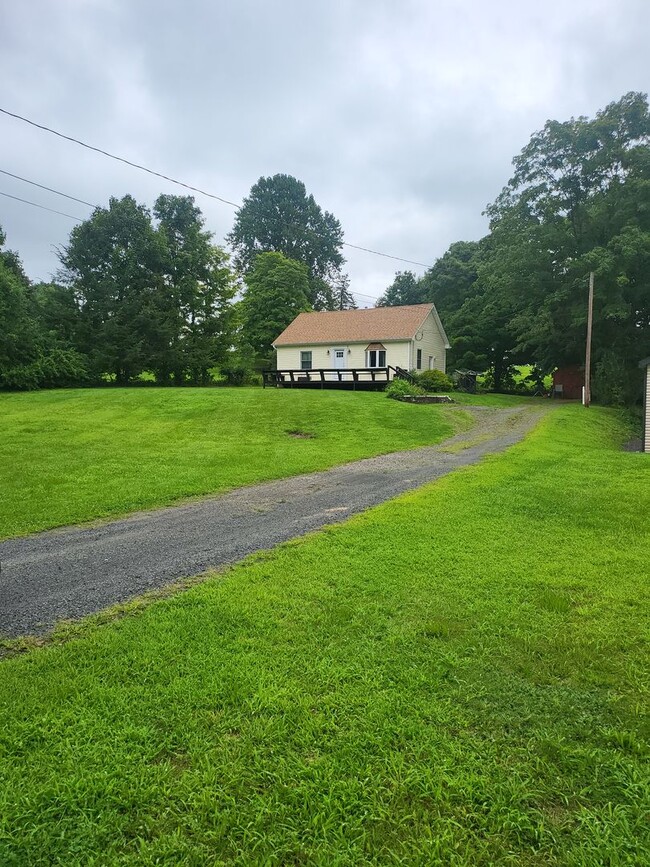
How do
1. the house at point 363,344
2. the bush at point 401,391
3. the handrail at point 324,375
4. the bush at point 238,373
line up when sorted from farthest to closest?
the bush at point 238,373 → the house at point 363,344 → the handrail at point 324,375 → the bush at point 401,391

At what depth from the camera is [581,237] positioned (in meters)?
27.8

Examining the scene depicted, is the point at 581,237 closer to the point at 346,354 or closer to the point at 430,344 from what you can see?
the point at 430,344

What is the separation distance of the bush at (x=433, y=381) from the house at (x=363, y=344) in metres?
1.70

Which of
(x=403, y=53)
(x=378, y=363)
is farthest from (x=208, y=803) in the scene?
(x=378, y=363)

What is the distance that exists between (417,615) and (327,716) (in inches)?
49.1

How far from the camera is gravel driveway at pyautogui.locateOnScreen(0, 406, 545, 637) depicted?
3.89 m

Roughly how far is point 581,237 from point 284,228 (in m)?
45.9

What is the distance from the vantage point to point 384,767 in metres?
2.06

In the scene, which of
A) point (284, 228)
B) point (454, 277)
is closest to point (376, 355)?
point (454, 277)

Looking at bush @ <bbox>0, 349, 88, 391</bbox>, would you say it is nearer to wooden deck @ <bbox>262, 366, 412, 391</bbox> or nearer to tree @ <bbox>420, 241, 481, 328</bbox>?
wooden deck @ <bbox>262, 366, 412, 391</bbox>

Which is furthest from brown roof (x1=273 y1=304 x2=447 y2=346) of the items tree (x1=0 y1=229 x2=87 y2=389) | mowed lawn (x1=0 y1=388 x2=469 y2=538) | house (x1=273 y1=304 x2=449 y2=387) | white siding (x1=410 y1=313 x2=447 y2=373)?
tree (x1=0 y1=229 x2=87 y2=389)

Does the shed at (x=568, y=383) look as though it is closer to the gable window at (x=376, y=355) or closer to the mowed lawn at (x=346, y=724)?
the gable window at (x=376, y=355)

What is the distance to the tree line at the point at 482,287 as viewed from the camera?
25.8 meters

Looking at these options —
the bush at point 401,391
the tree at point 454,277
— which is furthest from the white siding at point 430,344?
the tree at point 454,277
